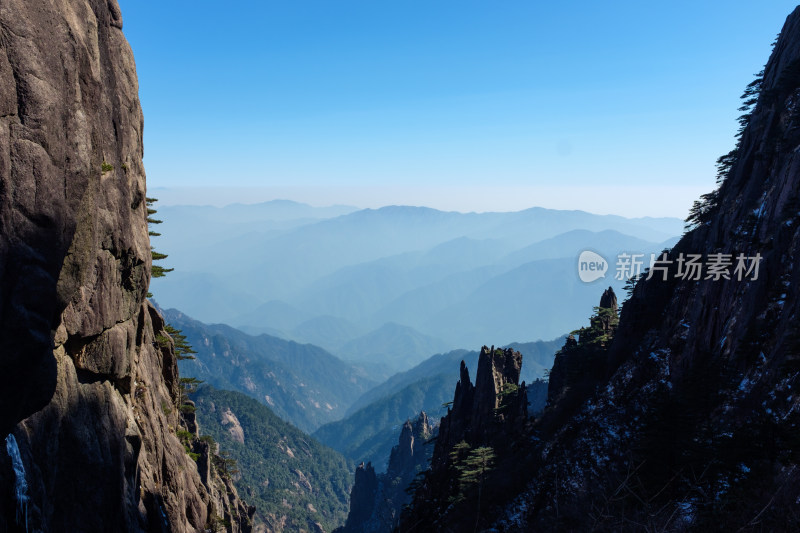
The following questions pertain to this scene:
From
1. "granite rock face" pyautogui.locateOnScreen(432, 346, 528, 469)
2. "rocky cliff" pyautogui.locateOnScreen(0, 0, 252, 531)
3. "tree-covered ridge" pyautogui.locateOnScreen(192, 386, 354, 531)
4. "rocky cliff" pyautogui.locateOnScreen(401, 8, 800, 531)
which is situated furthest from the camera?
"tree-covered ridge" pyautogui.locateOnScreen(192, 386, 354, 531)

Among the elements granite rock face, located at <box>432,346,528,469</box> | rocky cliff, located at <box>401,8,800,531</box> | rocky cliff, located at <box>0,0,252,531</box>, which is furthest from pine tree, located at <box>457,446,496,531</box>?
rocky cliff, located at <box>0,0,252,531</box>

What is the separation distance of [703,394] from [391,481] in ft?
412

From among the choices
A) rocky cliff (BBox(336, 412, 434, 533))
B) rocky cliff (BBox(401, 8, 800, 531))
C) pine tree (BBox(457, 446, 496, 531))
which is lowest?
rocky cliff (BBox(336, 412, 434, 533))

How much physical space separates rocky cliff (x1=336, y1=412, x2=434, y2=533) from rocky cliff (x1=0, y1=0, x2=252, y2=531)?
10615cm

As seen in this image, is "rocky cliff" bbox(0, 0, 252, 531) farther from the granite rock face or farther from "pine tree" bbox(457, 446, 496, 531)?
the granite rock face

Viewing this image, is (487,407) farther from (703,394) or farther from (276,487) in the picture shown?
(276,487)

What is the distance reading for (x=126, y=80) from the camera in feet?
63.9

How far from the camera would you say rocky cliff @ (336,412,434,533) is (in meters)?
124

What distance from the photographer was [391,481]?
139625mm

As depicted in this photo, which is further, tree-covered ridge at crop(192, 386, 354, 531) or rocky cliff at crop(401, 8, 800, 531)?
tree-covered ridge at crop(192, 386, 354, 531)

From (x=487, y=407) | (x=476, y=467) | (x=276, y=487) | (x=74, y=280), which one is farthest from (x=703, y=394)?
(x=276, y=487)

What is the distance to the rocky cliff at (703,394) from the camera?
19375mm

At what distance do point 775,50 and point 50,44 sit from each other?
2084 inches

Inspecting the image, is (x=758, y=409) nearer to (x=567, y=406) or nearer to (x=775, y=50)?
(x=567, y=406)
